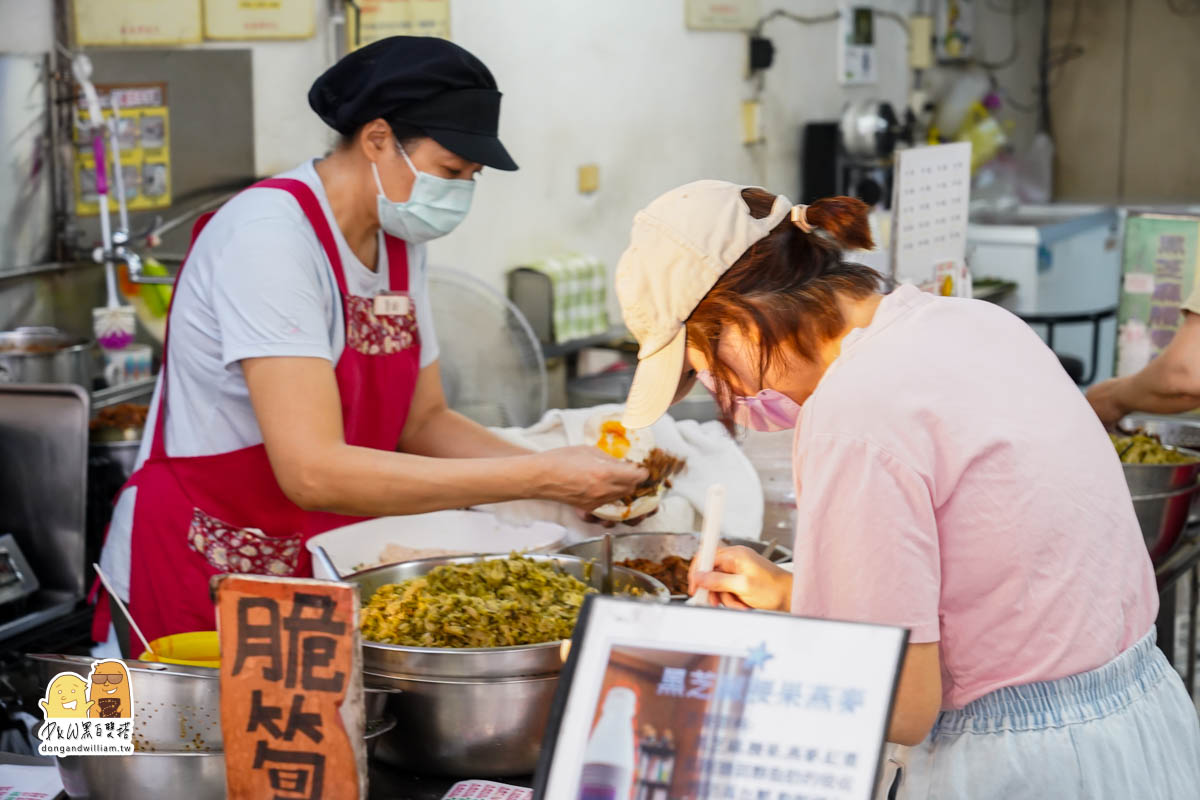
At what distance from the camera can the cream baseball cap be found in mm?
1432

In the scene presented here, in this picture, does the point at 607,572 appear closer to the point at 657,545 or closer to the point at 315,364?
the point at 657,545

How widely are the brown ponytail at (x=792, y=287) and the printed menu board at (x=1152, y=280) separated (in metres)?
2.69

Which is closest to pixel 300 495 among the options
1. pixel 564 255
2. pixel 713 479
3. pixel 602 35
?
pixel 713 479

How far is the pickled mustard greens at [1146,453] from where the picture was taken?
9.24ft

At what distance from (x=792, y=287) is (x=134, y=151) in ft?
10.1

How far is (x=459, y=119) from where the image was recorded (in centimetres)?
220

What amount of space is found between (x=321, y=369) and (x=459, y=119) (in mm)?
497

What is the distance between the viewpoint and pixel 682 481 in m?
2.62

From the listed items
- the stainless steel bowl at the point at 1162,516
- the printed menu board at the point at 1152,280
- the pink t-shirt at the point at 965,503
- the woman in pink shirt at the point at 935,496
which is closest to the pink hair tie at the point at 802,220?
the woman in pink shirt at the point at 935,496

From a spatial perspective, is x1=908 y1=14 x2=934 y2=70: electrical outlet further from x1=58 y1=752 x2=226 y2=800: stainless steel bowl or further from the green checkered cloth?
x1=58 y1=752 x2=226 y2=800: stainless steel bowl

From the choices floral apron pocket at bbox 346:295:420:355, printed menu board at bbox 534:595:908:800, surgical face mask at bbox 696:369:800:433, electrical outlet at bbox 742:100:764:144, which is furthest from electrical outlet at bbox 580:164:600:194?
printed menu board at bbox 534:595:908:800

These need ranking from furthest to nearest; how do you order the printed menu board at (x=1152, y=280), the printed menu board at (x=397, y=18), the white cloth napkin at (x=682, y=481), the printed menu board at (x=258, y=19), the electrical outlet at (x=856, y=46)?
the electrical outlet at (x=856, y=46) < the printed menu board at (x=397, y=18) < the printed menu board at (x=258, y=19) < the printed menu board at (x=1152, y=280) < the white cloth napkin at (x=682, y=481)

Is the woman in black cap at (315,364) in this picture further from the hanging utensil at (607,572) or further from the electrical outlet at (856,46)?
the electrical outlet at (856,46)

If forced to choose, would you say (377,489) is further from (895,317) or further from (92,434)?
(92,434)
